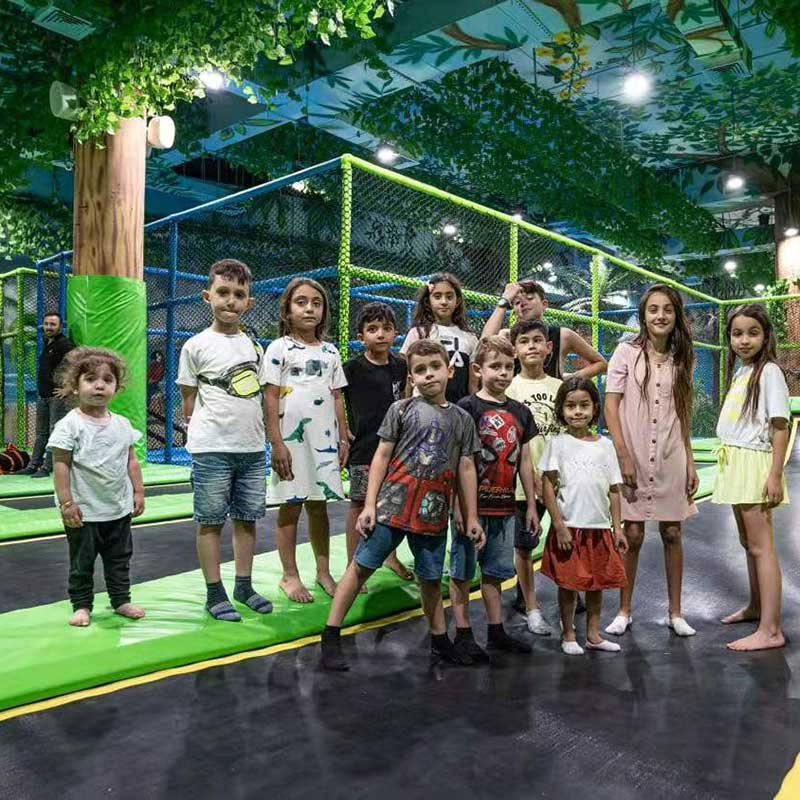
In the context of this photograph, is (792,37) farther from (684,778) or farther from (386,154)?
(386,154)

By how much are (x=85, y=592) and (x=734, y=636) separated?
2.41m

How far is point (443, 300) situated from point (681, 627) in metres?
1.60

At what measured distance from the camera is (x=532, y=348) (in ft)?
9.98

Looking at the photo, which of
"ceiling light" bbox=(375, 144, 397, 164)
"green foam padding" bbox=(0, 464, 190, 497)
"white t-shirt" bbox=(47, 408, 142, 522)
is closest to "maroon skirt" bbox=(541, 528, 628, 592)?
"white t-shirt" bbox=(47, 408, 142, 522)

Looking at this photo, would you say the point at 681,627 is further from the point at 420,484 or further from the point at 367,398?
the point at 367,398

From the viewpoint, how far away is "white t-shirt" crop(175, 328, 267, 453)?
2785 mm

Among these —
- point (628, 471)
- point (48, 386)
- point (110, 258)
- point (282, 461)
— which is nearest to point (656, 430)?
point (628, 471)

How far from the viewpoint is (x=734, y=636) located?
276 cm

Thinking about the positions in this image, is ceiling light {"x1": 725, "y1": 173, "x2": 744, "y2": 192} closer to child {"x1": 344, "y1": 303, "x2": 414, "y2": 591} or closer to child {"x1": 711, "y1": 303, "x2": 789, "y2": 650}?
child {"x1": 711, "y1": 303, "x2": 789, "y2": 650}

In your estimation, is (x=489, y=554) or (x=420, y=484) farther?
(x=489, y=554)

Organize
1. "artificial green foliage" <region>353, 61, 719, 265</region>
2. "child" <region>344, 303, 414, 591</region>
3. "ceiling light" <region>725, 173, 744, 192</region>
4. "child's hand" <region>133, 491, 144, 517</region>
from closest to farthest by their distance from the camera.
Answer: "child's hand" <region>133, 491, 144, 517</region>
"child" <region>344, 303, 414, 591</region>
"artificial green foliage" <region>353, 61, 719, 265</region>
"ceiling light" <region>725, 173, 744, 192</region>

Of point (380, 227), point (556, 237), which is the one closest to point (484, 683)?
point (556, 237)

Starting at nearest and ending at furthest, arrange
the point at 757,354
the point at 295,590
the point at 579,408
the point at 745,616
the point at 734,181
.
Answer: the point at 579,408 < the point at 757,354 < the point at 745,616 < the point at 295,590 < the point at 734,181

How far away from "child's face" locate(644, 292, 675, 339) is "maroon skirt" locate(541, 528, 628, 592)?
82 centimetres
